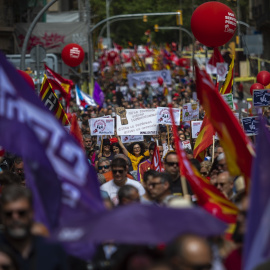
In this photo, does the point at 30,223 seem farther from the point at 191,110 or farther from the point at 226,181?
the point at 191,110

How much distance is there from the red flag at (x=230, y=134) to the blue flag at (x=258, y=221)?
1424 millimetres

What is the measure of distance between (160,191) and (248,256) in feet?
7.88

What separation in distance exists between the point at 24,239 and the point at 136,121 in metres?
9.92

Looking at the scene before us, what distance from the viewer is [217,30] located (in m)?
13.1

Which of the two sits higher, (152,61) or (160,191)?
(160,191)

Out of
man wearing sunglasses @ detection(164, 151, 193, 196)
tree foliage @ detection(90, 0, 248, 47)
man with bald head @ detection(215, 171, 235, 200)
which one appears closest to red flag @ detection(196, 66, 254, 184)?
man with bald head @ detection(215, 171, 235, 200)

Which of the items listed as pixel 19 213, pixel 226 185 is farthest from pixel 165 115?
pixel 19 213

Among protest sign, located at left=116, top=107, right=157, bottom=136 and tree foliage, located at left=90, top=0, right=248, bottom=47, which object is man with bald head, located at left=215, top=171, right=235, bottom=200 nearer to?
protest sign, located at left=116, top=107, right=157, bottom=136

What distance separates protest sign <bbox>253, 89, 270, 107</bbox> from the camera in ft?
52.0

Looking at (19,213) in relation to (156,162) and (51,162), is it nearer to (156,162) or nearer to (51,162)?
(51,162)

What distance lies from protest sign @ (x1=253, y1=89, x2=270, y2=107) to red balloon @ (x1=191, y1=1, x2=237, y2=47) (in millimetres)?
2680

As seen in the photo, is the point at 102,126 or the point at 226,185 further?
the point at 102,126

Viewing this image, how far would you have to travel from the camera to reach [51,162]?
17.0 feet

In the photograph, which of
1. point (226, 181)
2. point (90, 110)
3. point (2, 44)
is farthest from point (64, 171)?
point (2, 44)
